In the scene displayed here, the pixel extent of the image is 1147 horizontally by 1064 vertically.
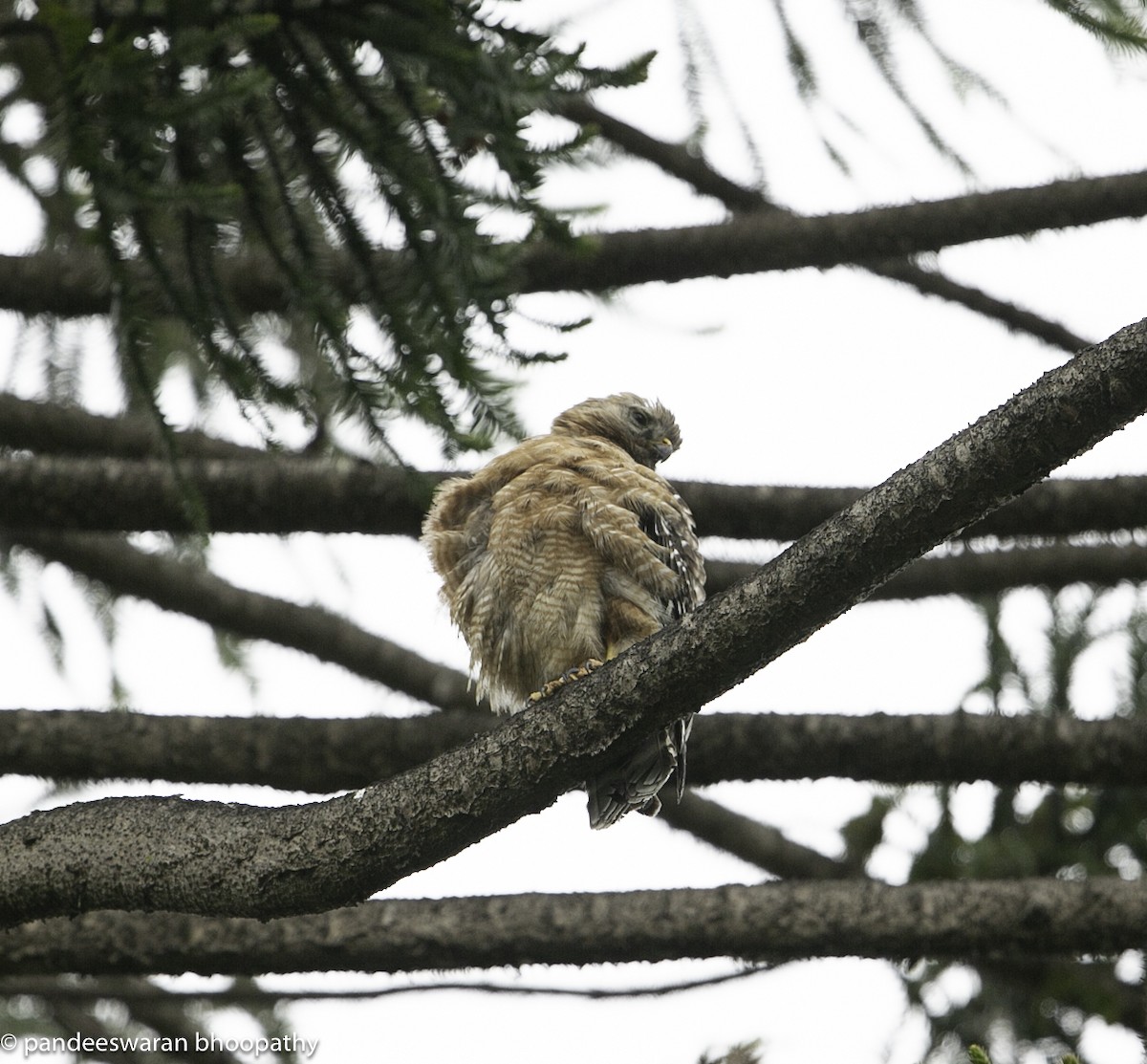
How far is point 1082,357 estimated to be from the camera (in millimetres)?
2461

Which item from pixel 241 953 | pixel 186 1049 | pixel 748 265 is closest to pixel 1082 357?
pixel 748 265

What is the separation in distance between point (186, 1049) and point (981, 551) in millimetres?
3373

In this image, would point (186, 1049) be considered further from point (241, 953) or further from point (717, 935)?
point (717, 935)

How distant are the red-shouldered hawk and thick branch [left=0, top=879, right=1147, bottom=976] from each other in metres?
0.32

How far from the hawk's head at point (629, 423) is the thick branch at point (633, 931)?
2.04m

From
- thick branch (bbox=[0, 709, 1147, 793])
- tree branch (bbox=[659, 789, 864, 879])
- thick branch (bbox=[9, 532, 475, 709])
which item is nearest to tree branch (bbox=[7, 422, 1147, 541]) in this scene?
thick branch (bbox=[9, 532, 475, 709])

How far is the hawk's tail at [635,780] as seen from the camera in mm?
3822

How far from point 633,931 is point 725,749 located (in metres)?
0.67

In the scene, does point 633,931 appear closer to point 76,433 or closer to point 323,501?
point 323,501

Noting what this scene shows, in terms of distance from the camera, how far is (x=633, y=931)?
12.6ft

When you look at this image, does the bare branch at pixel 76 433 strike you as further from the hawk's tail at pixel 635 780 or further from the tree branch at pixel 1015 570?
the tree branch at pixel 1015 570

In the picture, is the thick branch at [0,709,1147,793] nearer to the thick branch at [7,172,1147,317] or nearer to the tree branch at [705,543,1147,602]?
the tree branch at [705,543,1147,602]

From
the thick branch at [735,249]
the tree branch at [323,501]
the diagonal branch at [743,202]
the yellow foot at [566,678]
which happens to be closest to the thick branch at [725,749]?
the yellow foot at [566,678]

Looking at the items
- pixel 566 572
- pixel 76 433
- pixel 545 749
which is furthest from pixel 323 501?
pixel 545 749
